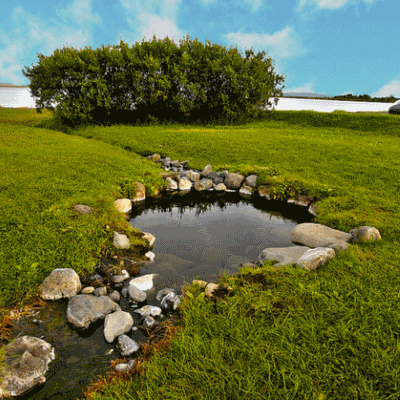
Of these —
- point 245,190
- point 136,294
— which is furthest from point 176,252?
point 245,190

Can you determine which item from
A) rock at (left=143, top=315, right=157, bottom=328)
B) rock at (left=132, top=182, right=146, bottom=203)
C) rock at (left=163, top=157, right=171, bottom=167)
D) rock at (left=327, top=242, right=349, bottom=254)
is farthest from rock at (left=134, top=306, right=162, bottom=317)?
rock at (left=163, top=157, right=171, bottom=167)

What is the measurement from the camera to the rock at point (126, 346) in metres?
3.28

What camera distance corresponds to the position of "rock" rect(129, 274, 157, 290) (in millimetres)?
4547

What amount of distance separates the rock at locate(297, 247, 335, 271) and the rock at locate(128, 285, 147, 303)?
2885mm

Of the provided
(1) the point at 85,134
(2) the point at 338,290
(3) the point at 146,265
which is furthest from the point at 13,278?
(1) the point at 85,134

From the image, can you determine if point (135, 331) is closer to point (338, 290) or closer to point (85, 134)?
point (338, 290)

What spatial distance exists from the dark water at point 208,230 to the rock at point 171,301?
36 centimetres

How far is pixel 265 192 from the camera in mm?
9688

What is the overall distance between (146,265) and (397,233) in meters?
5.69

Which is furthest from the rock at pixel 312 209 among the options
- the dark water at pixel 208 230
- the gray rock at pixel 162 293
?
the gray rock at pixel 162 293

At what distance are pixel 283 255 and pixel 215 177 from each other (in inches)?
251

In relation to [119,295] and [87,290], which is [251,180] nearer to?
[119,295]

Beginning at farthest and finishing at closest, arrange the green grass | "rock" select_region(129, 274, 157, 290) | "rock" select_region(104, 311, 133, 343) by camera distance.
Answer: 1. "rock" select_region(129, 274, 157, 290)
2. "rock" select_region(104, 311, 133, 343)
3. the green grass

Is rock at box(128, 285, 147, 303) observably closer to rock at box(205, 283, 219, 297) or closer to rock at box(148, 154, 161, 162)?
rock at box(205, 283, 219, 297)
